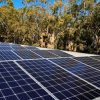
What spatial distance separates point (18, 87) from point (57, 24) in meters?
40.3

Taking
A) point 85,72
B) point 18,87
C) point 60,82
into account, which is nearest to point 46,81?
point 60,82

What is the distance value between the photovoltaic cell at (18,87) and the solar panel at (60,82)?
0.45 meters

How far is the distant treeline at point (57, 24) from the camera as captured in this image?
4622 cm

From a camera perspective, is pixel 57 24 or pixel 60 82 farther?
pixel 57 24

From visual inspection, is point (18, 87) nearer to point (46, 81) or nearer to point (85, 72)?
point (46, 81)

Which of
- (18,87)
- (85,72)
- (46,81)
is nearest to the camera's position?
(18,87)

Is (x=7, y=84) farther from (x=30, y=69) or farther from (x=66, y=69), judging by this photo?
(x=66, y=69)

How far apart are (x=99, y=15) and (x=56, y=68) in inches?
1414

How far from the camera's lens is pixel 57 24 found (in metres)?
46.5

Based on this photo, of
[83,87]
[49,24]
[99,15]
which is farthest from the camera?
[49,24]

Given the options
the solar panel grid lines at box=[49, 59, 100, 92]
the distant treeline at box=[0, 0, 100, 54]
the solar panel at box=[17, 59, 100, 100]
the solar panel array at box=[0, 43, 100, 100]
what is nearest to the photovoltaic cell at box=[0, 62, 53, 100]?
the solar panel array at box=[0, 43, 100, 100]

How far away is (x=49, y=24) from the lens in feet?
156

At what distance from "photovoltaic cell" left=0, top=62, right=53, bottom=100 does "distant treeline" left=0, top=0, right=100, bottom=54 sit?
38135 mm

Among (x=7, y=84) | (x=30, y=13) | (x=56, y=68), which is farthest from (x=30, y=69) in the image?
(x=30, y=13)
